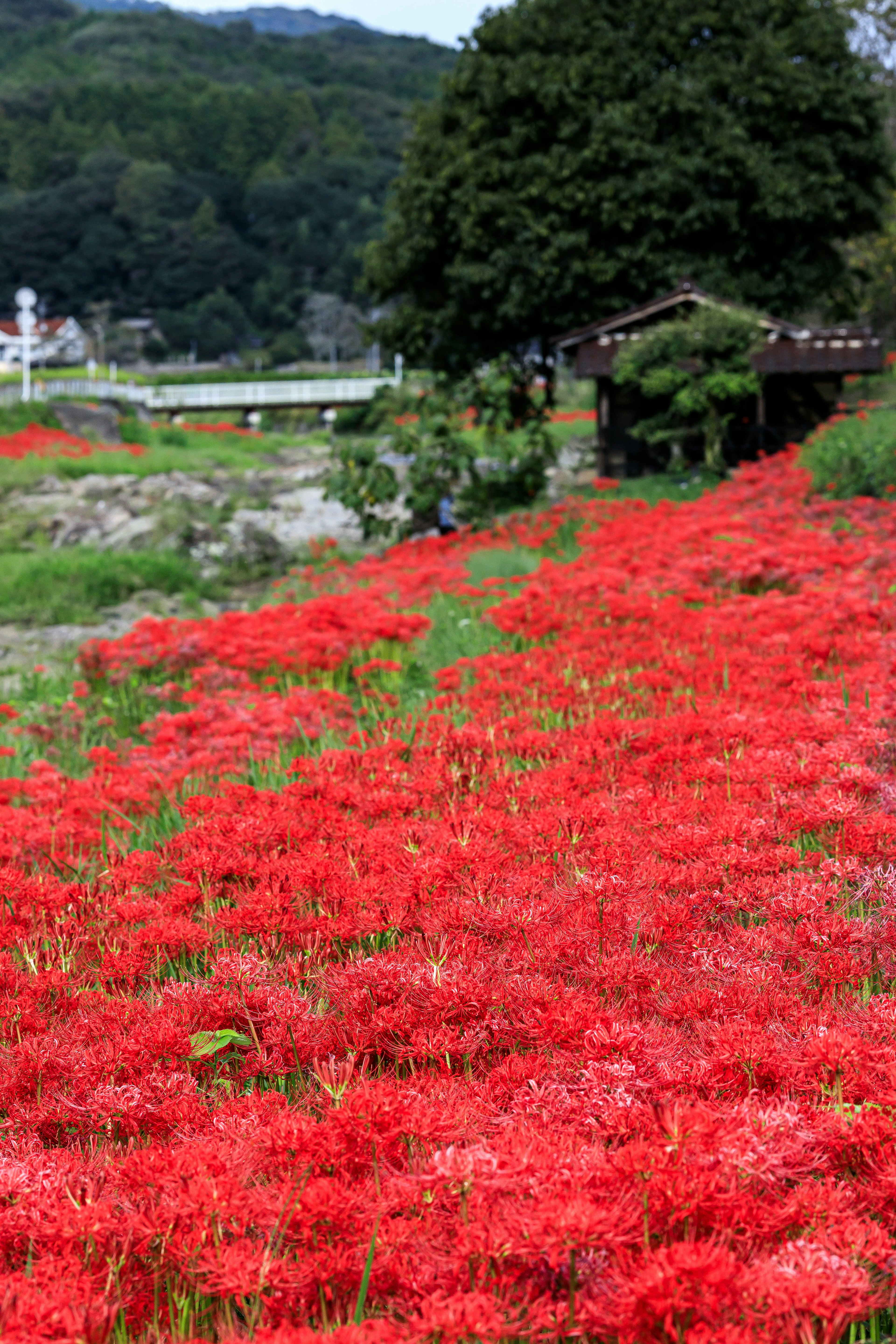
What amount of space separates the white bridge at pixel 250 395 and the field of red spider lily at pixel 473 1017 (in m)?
41.4

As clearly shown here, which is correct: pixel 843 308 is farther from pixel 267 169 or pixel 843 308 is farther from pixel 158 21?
pixel 158 21

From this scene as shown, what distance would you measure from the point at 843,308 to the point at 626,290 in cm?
610

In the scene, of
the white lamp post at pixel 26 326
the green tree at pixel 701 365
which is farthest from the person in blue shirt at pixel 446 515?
the white lamp post at pixel 26 326

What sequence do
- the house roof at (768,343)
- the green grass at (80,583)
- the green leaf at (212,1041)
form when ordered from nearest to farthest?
1. the green leaf at (212,1041)
2. the green grass at (80,583)
3. the house roof at (768,343)

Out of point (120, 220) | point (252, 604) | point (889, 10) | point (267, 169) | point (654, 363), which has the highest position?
point (267, 169)

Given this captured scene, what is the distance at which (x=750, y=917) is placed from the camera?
9.30 ft

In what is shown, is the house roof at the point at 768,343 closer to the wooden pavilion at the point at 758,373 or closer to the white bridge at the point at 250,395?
the wooden pavilion at the point at 758,373

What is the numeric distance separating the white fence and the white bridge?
0.07 feet

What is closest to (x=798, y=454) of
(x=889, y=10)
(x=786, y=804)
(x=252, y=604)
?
(x=252, y=604)

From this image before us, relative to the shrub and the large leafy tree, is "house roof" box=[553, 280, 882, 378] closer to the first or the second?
the large leafy tree

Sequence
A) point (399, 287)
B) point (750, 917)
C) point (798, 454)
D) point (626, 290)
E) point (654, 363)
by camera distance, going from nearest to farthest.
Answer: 1. point (750, 917)
2. point (798, 454)
3. point (654, 363)
4. point (626, 290)
5. point (399, 287)

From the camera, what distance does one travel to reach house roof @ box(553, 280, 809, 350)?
18938 millimetres

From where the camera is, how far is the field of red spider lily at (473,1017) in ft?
5.17

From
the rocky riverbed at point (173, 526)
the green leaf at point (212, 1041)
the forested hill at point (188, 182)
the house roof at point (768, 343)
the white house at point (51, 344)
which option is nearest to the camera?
the green leaf at point (212, 1041)
